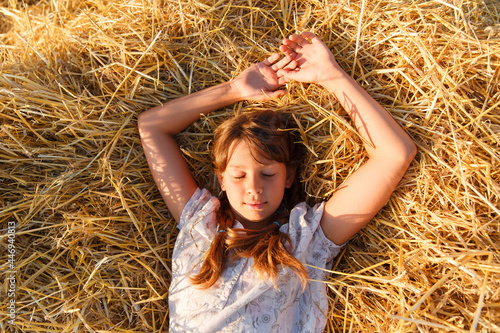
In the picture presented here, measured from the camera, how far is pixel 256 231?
7.87 feet

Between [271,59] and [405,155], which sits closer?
[405,155]

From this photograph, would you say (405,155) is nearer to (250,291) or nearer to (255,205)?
(255,205)

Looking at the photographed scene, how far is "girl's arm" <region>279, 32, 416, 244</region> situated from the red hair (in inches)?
12.7

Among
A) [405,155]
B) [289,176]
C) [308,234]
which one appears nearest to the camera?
[405,155]

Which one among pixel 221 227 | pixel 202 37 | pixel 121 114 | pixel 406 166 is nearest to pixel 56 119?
pixel 121 114

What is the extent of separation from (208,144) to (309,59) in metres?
0.90

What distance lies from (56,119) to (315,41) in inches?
72.0

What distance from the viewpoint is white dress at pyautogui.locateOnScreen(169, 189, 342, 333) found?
226cm

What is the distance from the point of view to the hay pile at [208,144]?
2.18 m

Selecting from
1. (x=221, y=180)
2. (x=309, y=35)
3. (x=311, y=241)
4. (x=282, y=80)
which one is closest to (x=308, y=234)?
(x=311, y=241)

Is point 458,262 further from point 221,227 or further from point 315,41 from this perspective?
point 315,41

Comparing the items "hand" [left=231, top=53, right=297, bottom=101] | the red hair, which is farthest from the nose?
"hand" [left=231, top=53, right=297, bottom=101]

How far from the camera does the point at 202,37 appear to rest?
275 centimetres

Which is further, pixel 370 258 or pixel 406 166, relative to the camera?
pixel 370 258
